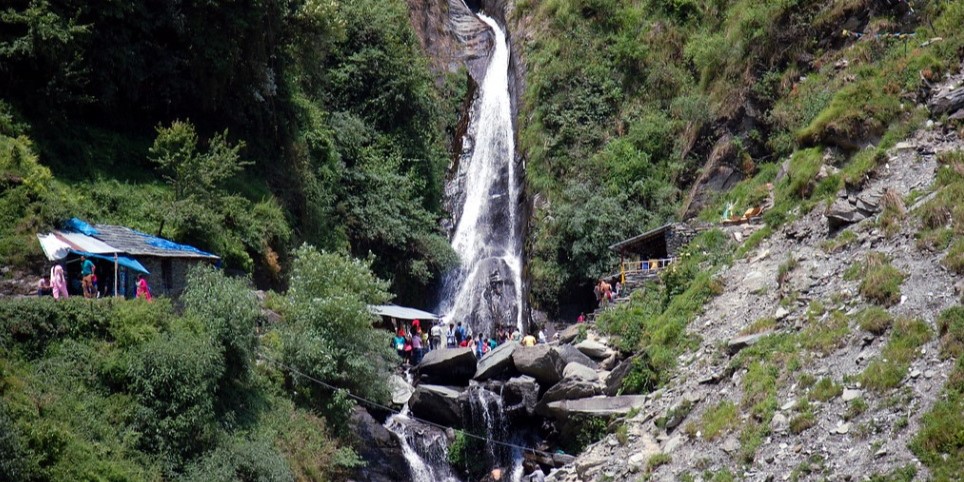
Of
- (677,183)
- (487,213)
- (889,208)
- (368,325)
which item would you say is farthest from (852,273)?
(487,213)

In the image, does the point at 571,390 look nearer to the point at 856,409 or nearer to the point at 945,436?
the point at 856,409

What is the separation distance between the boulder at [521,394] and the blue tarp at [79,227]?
41.8 ft

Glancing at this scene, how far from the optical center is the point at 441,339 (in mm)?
37000

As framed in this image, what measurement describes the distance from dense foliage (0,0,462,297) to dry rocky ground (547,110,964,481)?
582 inches

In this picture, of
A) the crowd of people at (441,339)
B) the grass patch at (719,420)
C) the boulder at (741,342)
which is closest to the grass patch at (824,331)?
the boulder at (741,342)

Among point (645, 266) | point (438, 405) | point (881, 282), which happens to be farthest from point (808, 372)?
point (645, 266)

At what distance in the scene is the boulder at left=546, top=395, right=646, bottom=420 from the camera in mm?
26688

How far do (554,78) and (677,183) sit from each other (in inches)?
393

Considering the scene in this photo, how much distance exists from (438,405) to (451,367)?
1.89 m

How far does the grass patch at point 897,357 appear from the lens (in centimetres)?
2014

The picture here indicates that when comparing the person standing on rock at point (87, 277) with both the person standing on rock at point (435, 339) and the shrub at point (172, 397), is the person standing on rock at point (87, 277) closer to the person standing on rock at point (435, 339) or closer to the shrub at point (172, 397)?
the shrub at point (172, 397)

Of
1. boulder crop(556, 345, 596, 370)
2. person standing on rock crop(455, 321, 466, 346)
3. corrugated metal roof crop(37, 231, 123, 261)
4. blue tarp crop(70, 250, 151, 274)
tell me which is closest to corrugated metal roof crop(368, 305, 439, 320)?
person standing on rock crop(455, 321, 466, 346)

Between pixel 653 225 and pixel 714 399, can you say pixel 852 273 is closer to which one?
pixel 714 399

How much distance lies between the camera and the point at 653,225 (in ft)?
126
